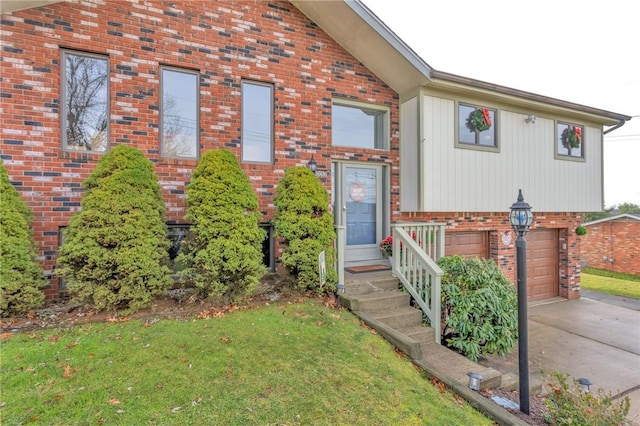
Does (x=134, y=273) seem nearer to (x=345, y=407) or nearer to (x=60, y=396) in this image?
(x=60, y=396)

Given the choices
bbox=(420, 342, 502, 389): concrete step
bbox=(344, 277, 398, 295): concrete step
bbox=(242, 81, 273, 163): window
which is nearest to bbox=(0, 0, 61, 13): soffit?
bbox=(242, 81, 273, 163): window

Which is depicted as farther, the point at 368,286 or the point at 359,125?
the point at 359,125

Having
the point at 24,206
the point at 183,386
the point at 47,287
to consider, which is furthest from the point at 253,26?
the point at 183,386

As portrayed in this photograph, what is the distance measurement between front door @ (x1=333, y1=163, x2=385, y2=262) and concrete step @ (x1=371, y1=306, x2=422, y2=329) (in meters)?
2.05

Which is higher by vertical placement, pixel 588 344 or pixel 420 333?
pixel 420 333

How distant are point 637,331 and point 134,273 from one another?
947cm

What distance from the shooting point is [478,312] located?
4.54m

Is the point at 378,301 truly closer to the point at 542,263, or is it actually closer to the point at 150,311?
the point at 150,311

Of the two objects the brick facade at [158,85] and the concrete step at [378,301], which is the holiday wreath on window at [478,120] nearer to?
the brick facade at [158,85]

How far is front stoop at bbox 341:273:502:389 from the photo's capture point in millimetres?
3812

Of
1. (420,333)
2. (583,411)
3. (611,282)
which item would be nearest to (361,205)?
(420,333)

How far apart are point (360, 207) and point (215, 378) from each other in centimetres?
478

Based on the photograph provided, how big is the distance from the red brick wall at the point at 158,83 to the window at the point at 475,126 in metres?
1.47

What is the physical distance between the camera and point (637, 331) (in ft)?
21.5
